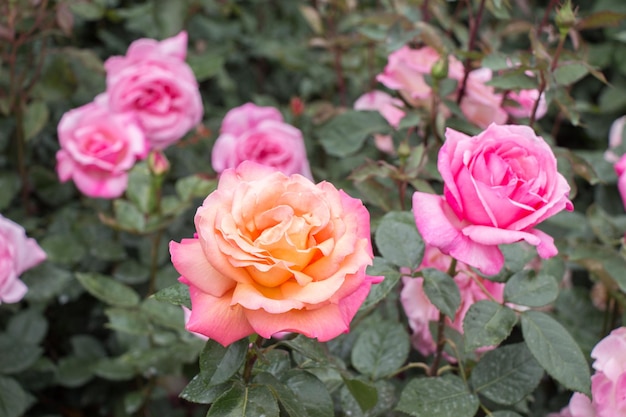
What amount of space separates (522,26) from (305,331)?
990 mm

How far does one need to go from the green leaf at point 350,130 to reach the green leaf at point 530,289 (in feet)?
1.61

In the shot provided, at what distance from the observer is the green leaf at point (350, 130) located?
4.34 feet

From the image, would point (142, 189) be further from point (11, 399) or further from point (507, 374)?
point (507, 374)

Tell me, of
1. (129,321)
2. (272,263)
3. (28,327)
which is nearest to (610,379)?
(272,263)

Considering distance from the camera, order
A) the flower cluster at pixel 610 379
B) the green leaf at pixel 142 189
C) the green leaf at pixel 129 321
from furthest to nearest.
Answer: the green leaf at pixel 142 189
the green leaf at pixel 129 321
the flower cluster at pixel 610 379

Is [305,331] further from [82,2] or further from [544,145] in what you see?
[82,2]

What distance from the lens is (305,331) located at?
0.64 metres

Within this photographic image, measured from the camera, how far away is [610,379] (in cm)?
86

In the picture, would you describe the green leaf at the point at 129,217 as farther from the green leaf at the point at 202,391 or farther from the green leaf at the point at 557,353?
the green leaf at the point at 557,353

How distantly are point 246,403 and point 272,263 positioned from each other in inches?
5.7

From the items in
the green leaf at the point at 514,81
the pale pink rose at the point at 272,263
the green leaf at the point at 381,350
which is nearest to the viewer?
the pale pink rose at the point at 272,263

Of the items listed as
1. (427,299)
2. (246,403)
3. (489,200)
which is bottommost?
(427,299)

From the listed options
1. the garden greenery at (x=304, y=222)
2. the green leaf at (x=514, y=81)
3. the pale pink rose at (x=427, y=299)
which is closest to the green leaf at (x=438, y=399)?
the garden greenery at (x=304, y=222)

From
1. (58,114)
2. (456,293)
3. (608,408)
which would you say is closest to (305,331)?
(456,293)
